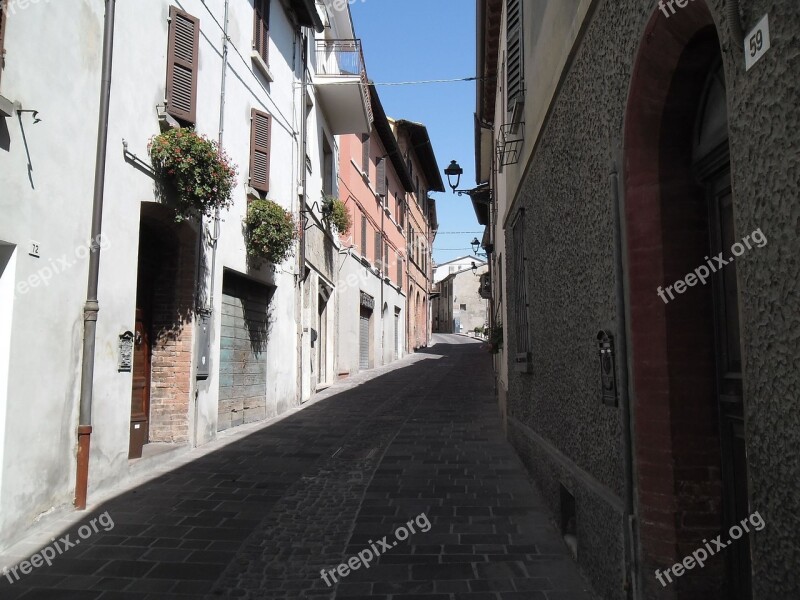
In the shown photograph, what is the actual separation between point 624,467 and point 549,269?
8.02ft

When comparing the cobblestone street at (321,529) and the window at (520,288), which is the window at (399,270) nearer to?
the cobblestone street at (321,529)

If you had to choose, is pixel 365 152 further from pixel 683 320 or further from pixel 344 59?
pixel 683 320

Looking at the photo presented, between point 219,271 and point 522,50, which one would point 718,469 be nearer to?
point 522,50

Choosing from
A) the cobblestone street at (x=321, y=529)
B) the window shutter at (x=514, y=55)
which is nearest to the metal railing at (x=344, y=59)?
the window shutter at (x=514, y=55)

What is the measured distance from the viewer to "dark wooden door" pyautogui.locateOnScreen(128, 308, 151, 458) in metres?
7.57

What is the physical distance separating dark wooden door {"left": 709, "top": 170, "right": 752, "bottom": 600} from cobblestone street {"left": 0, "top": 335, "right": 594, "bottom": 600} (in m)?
1.31

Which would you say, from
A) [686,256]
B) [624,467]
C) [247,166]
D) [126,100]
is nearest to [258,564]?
[624,467]

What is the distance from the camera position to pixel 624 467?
338 centimetres

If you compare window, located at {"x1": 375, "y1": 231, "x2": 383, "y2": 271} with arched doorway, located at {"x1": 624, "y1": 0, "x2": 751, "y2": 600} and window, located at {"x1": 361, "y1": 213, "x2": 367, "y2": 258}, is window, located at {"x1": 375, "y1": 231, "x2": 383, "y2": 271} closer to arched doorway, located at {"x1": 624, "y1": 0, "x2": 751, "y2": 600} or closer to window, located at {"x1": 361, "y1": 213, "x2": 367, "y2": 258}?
window, located at {"x1": 361, "y1": 213, "x2": 367, "y2": 258}

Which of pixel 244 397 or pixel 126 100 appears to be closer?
pixel 126 100

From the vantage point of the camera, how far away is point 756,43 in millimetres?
2029

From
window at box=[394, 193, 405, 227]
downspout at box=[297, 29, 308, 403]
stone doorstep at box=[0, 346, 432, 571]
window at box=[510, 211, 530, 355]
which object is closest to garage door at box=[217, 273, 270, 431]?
stone doorstep at box=[0, 346, 432, 571]

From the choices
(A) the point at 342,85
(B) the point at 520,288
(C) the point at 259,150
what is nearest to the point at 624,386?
(B) the point at 520,288

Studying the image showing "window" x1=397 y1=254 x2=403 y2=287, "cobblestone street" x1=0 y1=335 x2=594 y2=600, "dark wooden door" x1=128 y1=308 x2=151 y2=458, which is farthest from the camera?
"window" x1=397 y1=254 x2=403 y2=287
